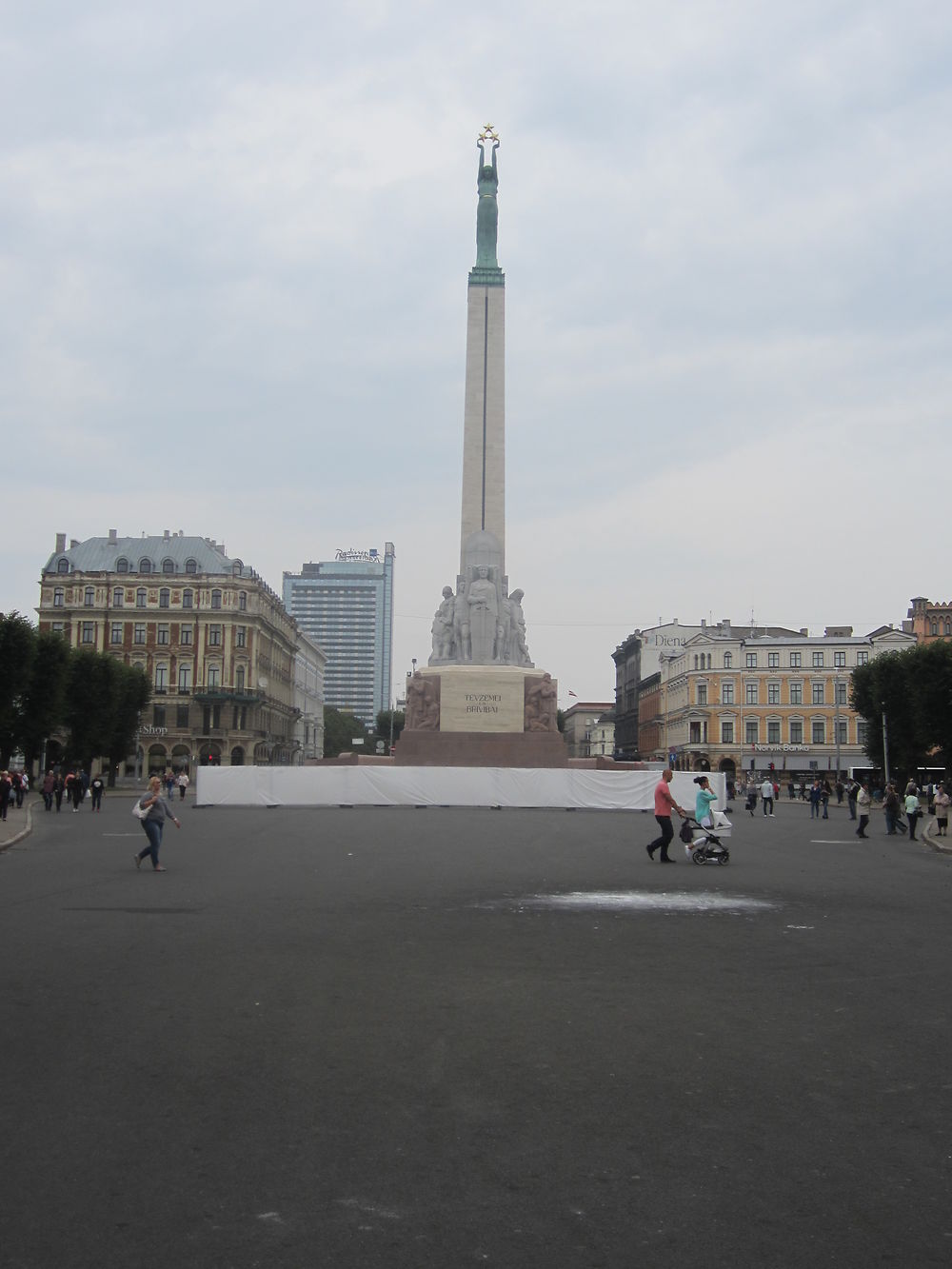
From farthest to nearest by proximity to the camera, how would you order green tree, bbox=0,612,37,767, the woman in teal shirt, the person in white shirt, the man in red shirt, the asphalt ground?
green tree, bbox=0,612,37,767 → the person in white shirt → the woman in teal shirt → the man in red shirt → the asphalt ground

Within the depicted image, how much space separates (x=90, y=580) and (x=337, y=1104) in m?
87.4

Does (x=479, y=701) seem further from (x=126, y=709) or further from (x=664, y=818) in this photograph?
(x=126, y=709)

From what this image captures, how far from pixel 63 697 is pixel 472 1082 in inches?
2011

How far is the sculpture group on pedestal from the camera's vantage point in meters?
48.2

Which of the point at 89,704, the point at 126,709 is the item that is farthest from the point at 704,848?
the point at 126,709

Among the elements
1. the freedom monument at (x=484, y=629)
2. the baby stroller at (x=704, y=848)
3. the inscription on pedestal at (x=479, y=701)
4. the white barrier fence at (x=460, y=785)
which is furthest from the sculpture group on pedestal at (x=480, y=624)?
the baby stroller at (x=704, y=848)

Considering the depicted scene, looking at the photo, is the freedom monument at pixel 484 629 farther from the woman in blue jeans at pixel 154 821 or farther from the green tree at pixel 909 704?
the woman in blue jeans at pixel 154 821

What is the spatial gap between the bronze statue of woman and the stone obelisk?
1964mm

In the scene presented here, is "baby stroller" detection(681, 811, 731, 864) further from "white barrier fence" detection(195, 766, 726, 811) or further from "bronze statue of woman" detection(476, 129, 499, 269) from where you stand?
"bronze statue of woman" detection(476, 129, 499, 269)

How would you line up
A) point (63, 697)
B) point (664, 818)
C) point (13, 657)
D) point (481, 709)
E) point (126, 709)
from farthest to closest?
point (126, 709)
point (63, 697)
point (481, 709)
point (13, 657)
point (664, 818)

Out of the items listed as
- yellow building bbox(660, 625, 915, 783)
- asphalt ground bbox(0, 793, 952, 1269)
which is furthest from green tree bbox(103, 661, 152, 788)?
asphalt ground bbox(0, 793, 952, 1269)

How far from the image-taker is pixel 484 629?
158 ft

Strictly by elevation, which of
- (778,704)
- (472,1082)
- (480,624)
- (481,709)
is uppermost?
(480,624)

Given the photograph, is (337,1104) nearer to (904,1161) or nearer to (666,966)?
(904,1161)
